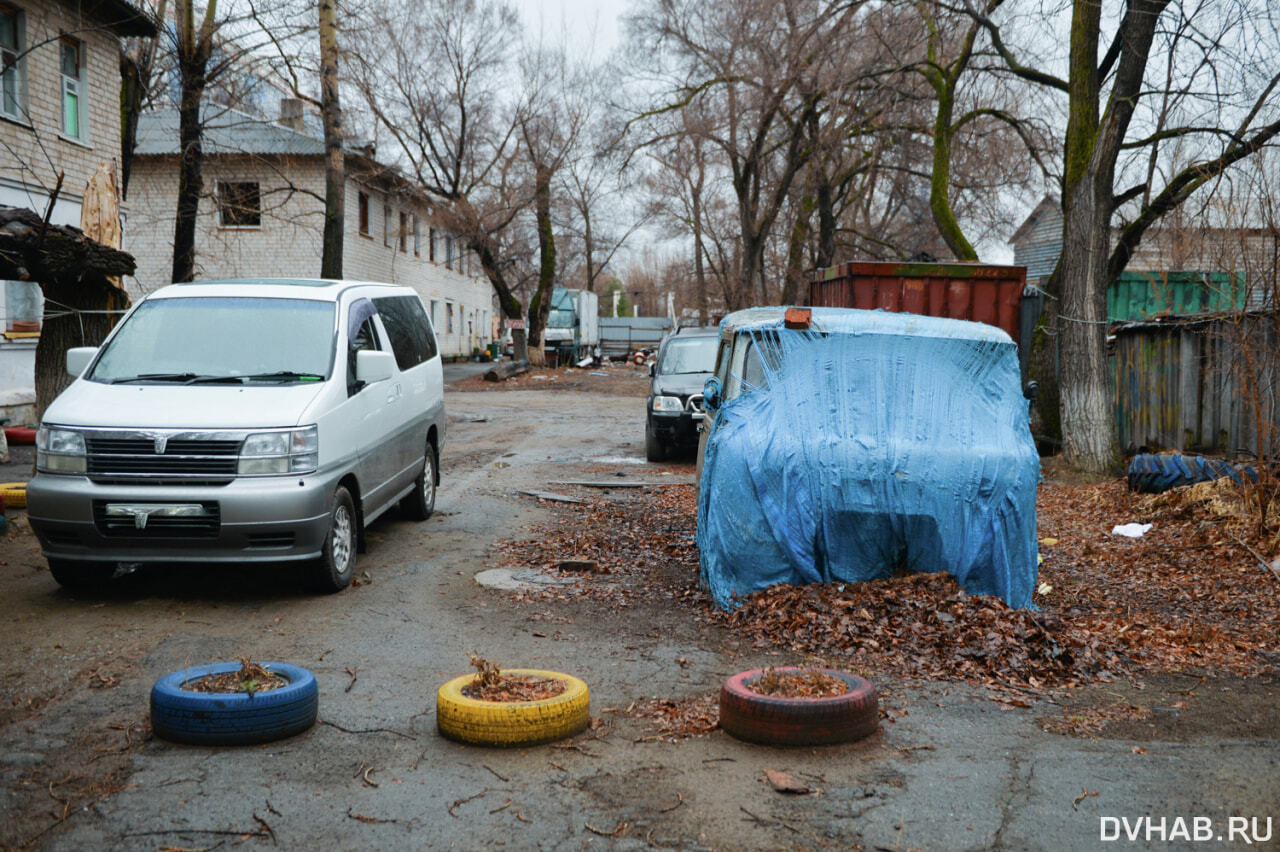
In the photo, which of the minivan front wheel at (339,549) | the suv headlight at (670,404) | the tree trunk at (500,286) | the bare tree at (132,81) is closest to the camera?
the minivan front wheel at (339,549)

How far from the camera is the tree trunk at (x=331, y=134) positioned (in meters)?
16.6

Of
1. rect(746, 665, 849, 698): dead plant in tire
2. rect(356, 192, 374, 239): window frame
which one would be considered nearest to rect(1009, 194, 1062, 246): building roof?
rect(356, 192, 374, 239): window frame

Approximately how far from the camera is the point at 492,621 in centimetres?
659

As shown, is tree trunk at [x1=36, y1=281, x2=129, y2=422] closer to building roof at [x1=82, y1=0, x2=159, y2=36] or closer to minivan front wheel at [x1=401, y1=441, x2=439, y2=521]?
minivan front wheel at [x1=401, y1=441, x2=439, y2=521]

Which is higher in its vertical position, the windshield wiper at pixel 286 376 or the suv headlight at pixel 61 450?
the windshield wiper at pixel 286 376

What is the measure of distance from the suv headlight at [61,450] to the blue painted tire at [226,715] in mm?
2658

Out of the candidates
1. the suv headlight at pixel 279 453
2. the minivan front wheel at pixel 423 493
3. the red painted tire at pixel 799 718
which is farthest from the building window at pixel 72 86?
the red painted tire at pixel 799 718

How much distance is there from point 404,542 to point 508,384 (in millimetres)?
24930

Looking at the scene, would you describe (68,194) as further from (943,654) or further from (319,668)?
(943,654)

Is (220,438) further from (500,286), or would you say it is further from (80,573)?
(500,286)

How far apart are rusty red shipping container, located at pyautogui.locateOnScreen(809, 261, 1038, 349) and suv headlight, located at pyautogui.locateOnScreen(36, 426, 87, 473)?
31.3ft

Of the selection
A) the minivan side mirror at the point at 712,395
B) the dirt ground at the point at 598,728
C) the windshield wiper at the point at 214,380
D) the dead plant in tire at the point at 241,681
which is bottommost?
the dirt ground at the point at 598,728

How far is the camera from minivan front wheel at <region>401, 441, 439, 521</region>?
9.95m
